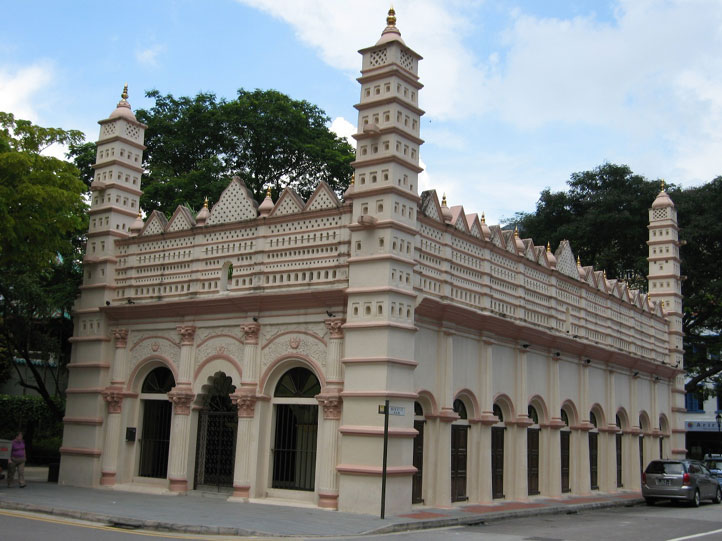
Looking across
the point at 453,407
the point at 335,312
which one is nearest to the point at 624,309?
the point at 453,407

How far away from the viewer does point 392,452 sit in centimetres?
1692

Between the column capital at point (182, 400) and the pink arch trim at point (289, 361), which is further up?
the pink arch trim at point (289, 361)

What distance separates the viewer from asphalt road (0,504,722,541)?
42.2 feet

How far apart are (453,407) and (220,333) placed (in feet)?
20.0

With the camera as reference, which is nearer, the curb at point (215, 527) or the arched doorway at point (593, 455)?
the curb at point (215, 527)

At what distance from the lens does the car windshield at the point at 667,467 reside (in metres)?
23.9

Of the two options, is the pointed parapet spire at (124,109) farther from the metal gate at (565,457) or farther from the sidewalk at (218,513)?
the metal gate at (565,457)

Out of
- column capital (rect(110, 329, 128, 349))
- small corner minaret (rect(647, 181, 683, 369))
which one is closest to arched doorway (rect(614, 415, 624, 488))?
small corner minaret (rect(647, 181, 683, 369))

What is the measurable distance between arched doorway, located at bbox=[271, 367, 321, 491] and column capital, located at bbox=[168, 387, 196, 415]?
2474mm

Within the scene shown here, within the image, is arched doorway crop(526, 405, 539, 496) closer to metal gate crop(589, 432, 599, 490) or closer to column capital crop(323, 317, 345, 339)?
metal gate crop(589, 432, 599, 490)

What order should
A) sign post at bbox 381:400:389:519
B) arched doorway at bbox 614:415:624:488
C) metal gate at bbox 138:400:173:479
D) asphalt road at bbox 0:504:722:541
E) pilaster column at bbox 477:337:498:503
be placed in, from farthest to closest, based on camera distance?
arched doorway at bbox 614:415:624:488 < metal gate at bbox 138:400:173:479 < pilaster column at bbox 477:337:498:503 < sign post at bbox 381:400:389:519 < asphalt road at bbox 0:504:722:541

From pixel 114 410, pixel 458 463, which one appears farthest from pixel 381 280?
pixel 114 410

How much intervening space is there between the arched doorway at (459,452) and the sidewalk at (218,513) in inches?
18.0

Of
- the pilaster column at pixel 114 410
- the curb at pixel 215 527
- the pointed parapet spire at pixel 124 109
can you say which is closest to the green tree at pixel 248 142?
the pointed parapet spire at pixel 124 109
